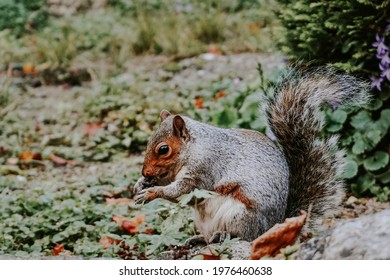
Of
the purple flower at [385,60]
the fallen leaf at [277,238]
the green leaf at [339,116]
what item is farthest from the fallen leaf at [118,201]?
→ the purple flower at [385,60]

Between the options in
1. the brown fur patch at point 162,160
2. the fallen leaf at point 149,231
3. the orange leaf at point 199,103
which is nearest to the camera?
the brown fur patch at point 162,160

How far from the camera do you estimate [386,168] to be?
4352mm

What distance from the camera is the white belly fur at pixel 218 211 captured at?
3.32 m

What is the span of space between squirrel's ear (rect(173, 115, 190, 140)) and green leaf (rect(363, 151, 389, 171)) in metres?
1.49

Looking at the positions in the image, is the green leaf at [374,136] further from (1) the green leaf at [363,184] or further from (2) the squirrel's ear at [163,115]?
(2) the squirrel's ear at [163,115]

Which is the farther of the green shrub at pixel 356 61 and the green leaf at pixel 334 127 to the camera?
the green leaf at pixel 334 127

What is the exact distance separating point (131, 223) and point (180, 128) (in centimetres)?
84

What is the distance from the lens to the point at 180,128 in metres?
3.29

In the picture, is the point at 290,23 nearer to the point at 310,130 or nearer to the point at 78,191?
the point at 310,130

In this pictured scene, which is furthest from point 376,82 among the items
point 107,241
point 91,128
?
point 91,128

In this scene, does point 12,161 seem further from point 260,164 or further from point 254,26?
point 254,26

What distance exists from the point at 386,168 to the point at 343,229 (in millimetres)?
1467

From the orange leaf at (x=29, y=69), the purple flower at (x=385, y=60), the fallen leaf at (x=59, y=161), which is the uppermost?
the purple flower at (x=385, y=60)

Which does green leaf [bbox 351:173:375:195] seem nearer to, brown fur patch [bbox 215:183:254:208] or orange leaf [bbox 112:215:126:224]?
brown fur patch [bbox 215:183:254:208]
